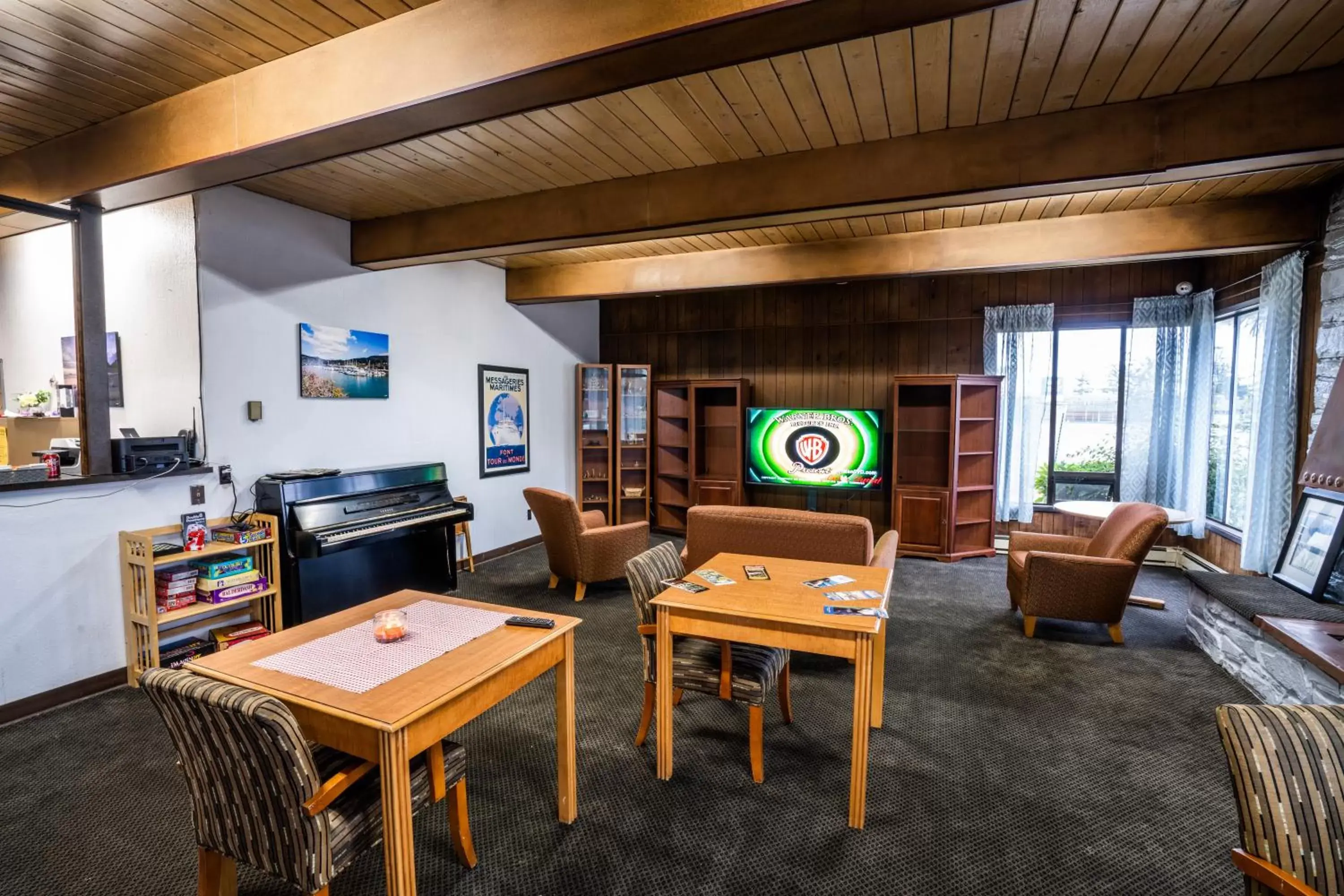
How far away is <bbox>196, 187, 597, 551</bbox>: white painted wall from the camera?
367cm

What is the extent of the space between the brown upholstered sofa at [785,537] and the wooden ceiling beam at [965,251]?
7.39 feet

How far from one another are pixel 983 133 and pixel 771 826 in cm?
303

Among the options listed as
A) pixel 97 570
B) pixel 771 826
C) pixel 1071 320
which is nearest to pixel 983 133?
pixel 771 826

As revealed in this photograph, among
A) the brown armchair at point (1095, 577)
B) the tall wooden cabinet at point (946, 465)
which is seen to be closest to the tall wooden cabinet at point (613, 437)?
the tall wooden cabinet at point (946, 465)

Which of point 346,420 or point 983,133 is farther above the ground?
point 983,133

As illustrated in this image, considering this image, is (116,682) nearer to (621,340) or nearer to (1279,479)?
(621,340)

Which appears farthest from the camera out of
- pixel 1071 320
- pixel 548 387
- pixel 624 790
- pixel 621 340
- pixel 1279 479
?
pixel 621 340

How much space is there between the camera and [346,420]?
4406 millimetres

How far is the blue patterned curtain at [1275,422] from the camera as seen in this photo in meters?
3.92

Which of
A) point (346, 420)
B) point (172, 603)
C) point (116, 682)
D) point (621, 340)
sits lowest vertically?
point (116, 682)

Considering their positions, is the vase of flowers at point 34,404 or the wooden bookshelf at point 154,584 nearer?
the wooden bookshelf at point 154,584

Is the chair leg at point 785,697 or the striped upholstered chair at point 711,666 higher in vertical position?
the striped upholstered chair at point 711,666

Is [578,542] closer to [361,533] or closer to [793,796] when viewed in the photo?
[361,533]

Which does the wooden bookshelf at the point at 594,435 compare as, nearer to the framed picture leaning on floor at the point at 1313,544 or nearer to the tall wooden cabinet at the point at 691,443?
the tall wooden cabinet at the point at 691,443
